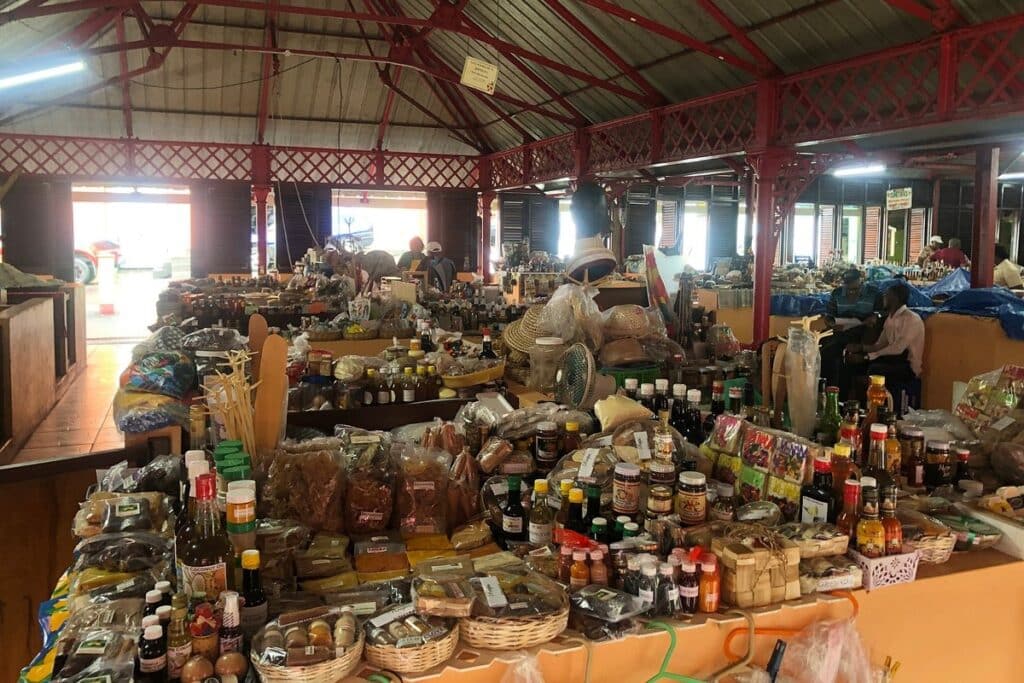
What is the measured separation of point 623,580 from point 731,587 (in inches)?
10.2

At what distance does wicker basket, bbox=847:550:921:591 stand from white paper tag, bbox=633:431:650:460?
61 cm

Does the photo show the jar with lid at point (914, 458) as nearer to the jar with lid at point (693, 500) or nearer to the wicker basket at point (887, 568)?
the wicker basket at point (887, 568)

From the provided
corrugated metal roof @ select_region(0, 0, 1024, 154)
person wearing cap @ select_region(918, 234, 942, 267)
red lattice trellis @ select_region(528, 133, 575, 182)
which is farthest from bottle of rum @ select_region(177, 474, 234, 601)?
person wearing cap @ select_region(918, 234, 942, 267)

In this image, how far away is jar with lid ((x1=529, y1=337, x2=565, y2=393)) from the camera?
3.99 m

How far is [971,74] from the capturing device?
5945 millimetres

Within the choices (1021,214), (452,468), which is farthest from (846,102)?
(1021,214)

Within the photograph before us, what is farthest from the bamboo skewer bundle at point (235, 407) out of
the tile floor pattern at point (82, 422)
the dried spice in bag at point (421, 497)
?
the tile floor pattern at point (82, 422)

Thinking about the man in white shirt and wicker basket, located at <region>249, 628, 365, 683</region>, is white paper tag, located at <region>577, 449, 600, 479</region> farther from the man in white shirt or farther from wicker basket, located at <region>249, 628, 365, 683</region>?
the man in white shirt

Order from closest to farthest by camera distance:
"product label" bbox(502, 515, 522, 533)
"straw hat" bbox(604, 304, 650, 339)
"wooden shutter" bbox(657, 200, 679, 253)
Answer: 1. "product label" bbox(502, 515, 522, 533)
2. "straw hat" bbox(604, 304, 650, 339)
3. "wooden shutter" bbox(657, 200, 679, 253)

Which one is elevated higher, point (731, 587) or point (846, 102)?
point (846, 102)

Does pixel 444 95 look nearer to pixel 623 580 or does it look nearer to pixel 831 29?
pixel 831 29

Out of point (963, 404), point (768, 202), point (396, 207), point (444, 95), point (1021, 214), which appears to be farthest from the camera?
point (396, 207)

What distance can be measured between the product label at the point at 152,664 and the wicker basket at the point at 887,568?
1.62 metres

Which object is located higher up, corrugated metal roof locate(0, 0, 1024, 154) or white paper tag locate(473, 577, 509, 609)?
corrugated metal roof locate(0, 0, 1024, 154)
